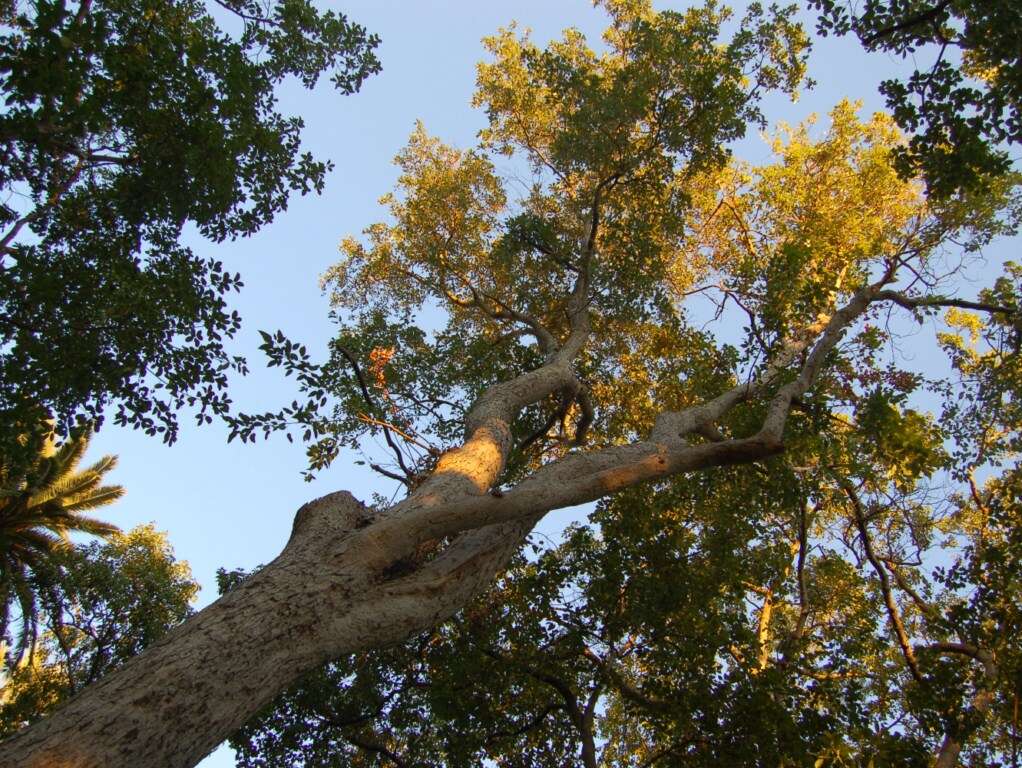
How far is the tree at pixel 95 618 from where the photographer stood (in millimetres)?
10516

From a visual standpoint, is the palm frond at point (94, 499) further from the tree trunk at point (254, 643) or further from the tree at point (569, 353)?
A: the tree trunk at point (254, 643)

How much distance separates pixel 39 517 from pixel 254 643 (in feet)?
44.2

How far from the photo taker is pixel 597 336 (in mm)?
A: 13062

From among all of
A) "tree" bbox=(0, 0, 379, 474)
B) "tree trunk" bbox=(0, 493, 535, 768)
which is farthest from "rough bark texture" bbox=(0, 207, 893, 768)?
"tree" bbox=(0, 0, 379, 474)

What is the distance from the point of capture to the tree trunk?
315 cm

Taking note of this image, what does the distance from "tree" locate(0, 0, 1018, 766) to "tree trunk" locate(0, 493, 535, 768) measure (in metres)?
0.01

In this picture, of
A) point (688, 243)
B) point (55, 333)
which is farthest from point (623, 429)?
point (55, 333)

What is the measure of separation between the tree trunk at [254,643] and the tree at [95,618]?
7295mm

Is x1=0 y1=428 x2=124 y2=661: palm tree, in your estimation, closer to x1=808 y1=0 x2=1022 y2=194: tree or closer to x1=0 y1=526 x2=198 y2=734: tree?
x1=0 y1=526 x2=198 y2=734: tree

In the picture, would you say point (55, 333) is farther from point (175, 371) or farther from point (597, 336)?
point (597, 336)

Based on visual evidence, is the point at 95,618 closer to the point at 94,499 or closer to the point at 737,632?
the point at 94,499

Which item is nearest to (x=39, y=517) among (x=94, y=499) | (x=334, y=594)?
(x=94, y=499)

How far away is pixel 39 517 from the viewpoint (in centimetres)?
1433

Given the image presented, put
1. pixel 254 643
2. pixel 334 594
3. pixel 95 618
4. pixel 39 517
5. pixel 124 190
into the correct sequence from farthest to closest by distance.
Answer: pixel 39 517 → pixel 95 618 → pixel 124 190 → pixel 334 594 → pixel 254 643
